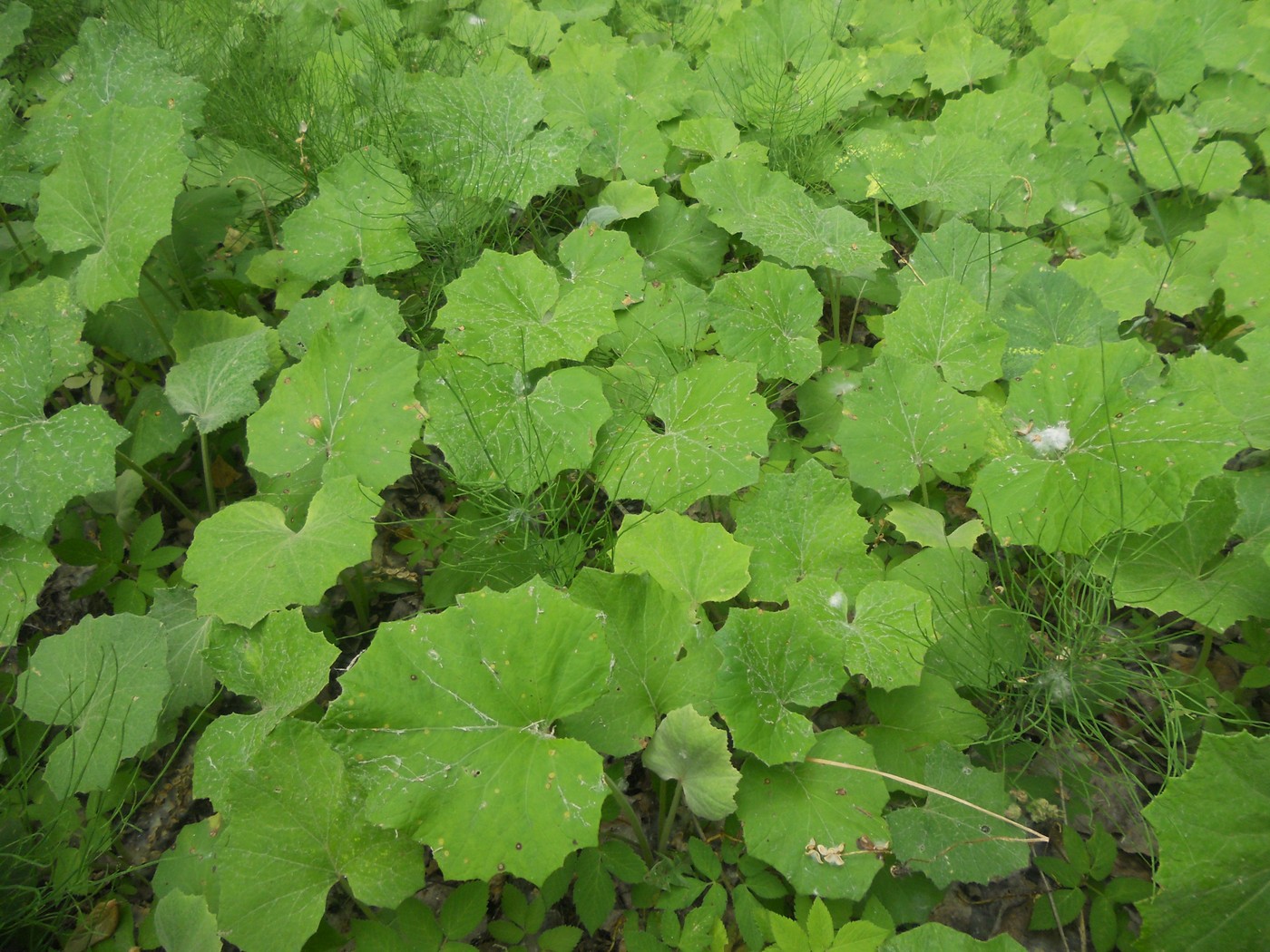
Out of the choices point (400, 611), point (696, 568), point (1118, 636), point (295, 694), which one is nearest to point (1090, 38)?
point (1118, 636)

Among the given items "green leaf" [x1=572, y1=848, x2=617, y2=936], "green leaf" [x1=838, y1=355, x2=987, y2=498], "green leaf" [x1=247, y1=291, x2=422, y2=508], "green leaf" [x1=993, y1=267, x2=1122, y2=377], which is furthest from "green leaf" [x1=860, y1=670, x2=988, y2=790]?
"green leaf" [x1=247, y1=291, x2=422, y2=508]

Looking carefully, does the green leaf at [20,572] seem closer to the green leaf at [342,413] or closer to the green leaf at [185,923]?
the green leaf at [342,413]

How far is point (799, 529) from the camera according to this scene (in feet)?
5.17

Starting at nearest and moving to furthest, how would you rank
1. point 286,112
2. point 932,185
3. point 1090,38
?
point 932,185 → point 286,112 → point 1090,38

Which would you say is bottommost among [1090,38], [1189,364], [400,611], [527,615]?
[400,611]

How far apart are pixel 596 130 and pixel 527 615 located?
1857 mm

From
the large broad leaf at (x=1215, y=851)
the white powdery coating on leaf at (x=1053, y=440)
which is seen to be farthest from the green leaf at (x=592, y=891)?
the white powdery coating on leaf at (x=1053, y=440)

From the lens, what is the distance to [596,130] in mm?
2404

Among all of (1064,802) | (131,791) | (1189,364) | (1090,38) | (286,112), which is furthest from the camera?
(1090,38)

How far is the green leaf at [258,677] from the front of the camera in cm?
137

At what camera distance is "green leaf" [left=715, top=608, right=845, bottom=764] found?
126 centimetres

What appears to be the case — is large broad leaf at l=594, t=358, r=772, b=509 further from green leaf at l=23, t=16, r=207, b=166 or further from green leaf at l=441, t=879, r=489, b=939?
green leaf at l=23, t=16, r=207, b=166

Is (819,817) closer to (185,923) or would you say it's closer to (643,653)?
(643,653)

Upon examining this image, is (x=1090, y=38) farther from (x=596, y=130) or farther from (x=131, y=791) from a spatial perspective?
(x=131, y=791)
